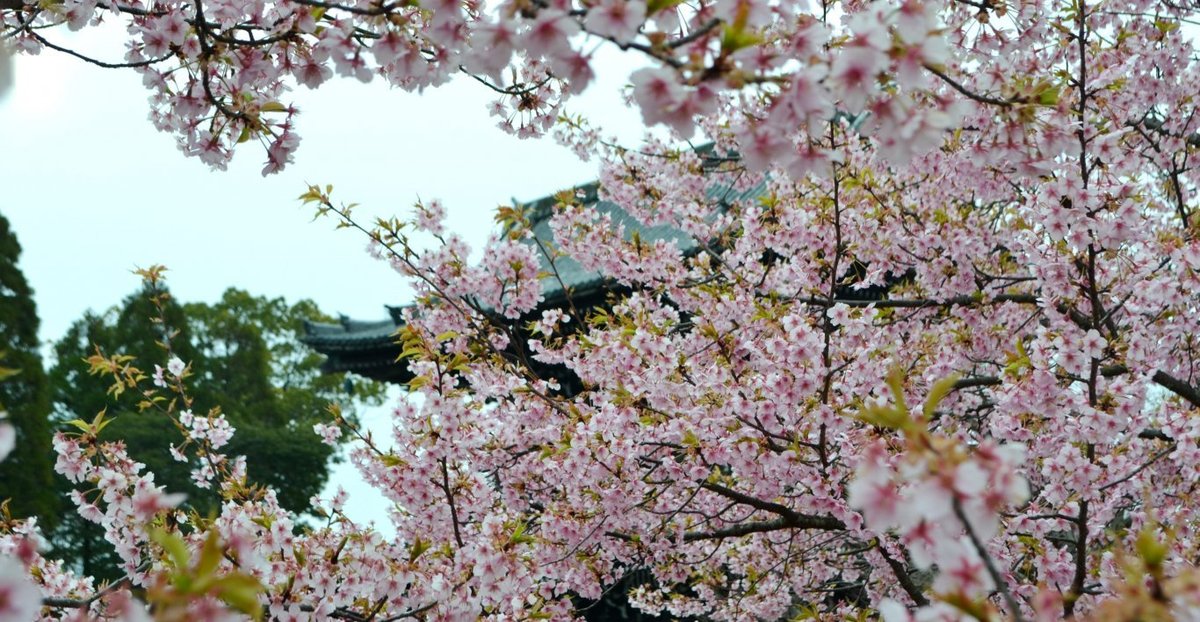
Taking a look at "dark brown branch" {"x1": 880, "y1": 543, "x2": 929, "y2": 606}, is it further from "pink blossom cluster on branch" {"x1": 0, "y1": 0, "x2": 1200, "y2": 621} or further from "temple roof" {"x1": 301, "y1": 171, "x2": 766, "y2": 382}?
"temple roof" {"x1": 301, "y1": 171, "x2": 766, "y2": 382}

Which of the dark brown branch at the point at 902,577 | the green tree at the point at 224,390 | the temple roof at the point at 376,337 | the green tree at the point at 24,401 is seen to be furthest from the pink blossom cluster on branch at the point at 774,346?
the green tree at the point at 224,390

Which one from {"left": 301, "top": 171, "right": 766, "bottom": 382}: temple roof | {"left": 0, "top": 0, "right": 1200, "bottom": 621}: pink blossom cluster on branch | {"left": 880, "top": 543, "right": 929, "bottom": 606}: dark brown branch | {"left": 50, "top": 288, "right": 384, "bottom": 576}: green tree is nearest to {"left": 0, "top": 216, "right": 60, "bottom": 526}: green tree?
{"left": 50, "top": 288, "right": 384, "bottom": 576}: green tree

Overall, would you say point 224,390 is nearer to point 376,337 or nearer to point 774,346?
point 376,337

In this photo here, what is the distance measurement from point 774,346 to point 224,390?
23.7 metres

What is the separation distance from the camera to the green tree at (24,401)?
15648 mm

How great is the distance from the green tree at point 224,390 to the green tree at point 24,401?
2.01 meters

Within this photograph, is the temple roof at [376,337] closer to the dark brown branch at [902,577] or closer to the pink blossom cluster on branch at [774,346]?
the pink blossom cluster on branch at [774,346]

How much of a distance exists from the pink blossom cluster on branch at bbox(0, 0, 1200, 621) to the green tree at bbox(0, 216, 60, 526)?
1292 centimetres

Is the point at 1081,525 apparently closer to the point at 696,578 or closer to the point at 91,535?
the point at 696,578

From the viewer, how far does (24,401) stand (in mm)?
16656

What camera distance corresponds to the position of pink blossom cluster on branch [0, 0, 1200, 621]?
156 cm

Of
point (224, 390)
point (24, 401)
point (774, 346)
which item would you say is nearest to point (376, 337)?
point (774, 346)

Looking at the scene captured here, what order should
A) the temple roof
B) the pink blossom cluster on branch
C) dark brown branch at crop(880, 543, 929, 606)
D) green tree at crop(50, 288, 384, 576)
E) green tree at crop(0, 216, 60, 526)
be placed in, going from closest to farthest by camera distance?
the pink blossom cluster on branch
dark brown branch at crop(880, 543, 929, 606)
the temple roof
green tree at crop(0, 216, 60, 526)
green tree at crop(50, 288, 384, 576)

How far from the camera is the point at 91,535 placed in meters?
18.5
